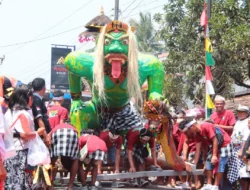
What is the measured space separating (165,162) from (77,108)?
5.16 ft

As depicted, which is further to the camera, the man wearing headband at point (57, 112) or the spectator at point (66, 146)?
the man wearing headband at point (57, 112)

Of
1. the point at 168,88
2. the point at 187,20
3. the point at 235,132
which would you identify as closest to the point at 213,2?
the point at 187,20

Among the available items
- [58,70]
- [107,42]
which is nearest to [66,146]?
[107,42]

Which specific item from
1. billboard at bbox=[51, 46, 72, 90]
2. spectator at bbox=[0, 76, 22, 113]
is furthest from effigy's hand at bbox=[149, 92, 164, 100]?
billboard at bbox=[51, 46, 72, 90]

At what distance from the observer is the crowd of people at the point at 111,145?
6.43 metres

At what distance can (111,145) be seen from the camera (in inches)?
343

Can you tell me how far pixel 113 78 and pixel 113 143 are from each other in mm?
961

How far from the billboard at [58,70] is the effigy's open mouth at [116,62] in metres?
25.3

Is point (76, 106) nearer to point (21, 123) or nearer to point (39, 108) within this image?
point (39, 108)

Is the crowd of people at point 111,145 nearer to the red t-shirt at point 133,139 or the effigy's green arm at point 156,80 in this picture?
the red t-shirt at point 133,139

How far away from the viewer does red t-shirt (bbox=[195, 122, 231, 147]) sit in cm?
848

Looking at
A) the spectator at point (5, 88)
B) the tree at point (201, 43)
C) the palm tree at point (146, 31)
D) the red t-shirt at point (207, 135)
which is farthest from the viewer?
the palm tree at point (146, 31)

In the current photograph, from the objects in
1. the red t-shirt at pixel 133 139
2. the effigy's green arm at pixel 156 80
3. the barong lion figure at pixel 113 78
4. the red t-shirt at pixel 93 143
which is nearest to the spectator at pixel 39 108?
the red t-shirt at pixel 93 143

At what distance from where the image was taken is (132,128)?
8.77 meters
